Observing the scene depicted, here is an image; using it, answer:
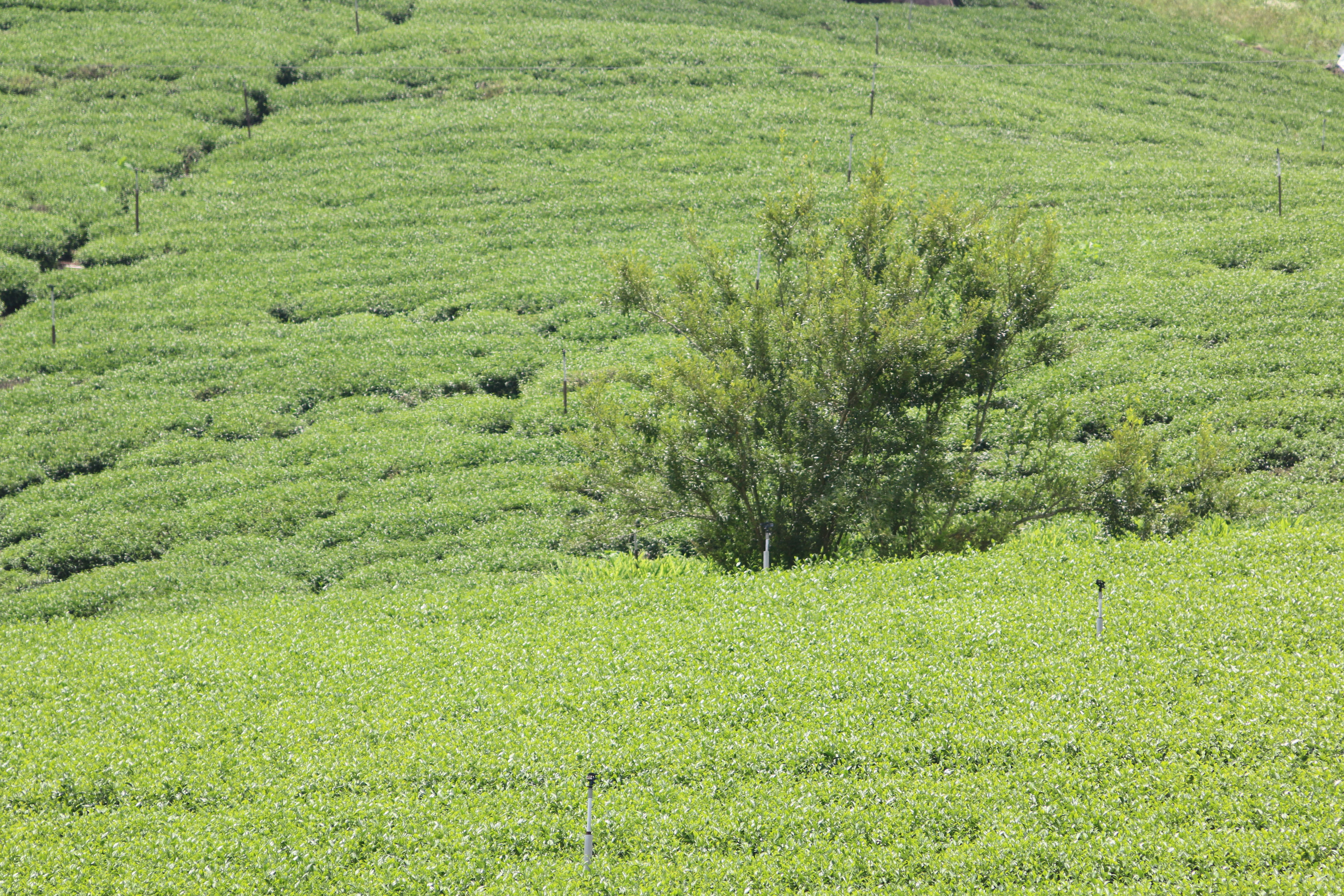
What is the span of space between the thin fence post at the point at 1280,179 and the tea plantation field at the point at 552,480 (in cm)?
47

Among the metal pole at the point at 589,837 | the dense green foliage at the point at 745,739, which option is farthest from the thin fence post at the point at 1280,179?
the metal pole at the point at 589,837

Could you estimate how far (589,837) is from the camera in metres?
14.9

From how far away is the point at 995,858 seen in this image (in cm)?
1427

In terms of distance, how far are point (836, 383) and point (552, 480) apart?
8.13 meters

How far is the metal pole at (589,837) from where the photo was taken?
48.5 ft

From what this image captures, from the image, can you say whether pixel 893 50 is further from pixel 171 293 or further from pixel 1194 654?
pixel 1194 654

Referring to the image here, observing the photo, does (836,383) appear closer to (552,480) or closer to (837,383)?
(837,383)

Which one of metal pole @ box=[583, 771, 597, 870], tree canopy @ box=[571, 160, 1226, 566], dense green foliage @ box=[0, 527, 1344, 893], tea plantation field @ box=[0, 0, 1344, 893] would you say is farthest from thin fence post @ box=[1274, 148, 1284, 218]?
metal pole @ box=[583, 771, 597, 870]

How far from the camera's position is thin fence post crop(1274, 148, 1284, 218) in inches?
1560

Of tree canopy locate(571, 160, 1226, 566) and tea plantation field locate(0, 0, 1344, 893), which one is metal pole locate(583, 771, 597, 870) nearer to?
tea plantation field locate(0, 0, 1344, 893)

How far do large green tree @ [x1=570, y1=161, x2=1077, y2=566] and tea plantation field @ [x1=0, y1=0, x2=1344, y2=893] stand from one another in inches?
65.2

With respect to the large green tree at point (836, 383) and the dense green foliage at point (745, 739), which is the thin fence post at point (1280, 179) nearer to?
the large green tree at point (836, 383)

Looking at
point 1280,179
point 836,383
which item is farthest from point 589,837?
point 1280,179

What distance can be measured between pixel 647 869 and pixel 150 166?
4996cm
